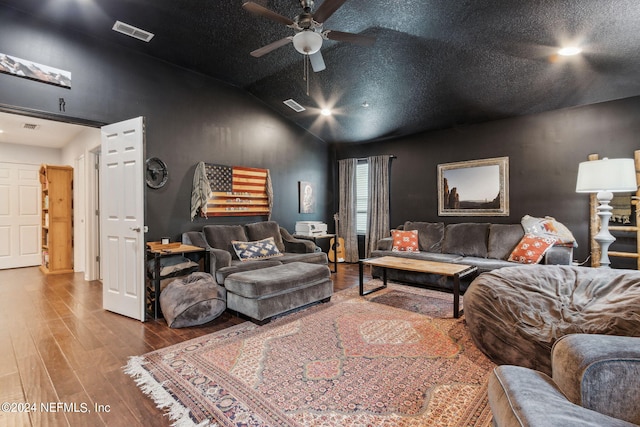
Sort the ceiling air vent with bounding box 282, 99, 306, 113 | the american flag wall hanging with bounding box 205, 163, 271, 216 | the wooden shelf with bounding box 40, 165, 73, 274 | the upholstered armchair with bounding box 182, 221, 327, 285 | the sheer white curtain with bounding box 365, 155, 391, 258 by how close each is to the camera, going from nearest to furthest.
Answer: the upholstered armchair with bounding box 182, 221, 327, 285
the american flag wall hanging with bounding box 205, 163, 271, 216
the ceiling air vent with bounding box 282, 99, 306, 113
the wooden shelf with bounding box 40, 165, 73, 274
the sheer white curtain with bounding box 365, 155, 391, 258

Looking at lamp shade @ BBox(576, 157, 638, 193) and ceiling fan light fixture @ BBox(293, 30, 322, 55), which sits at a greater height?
ceiling fan light fixture @ BBox(293, 30, 322, 55)

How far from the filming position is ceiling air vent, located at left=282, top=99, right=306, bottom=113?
5093 mm

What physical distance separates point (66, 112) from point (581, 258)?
6.43m

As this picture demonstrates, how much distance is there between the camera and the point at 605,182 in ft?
10.8

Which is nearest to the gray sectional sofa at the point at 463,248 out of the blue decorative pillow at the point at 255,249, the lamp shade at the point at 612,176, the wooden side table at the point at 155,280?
the lamp shade at the point at 612,176

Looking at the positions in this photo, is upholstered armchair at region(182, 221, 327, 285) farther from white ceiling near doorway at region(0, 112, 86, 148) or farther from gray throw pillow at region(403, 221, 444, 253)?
white ceiling near doorway at region(0, 112, 86, 148)

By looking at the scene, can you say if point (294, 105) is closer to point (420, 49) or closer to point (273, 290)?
point (420, 49)

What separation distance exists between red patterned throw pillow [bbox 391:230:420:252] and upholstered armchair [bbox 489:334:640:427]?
3.56 metres

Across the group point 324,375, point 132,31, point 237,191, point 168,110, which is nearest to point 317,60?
point 132,31

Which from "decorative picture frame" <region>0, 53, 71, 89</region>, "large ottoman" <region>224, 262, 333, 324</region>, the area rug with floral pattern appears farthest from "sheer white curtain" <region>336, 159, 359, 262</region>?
"decorative picture frame" <region>0, 53, 71, 89</region>

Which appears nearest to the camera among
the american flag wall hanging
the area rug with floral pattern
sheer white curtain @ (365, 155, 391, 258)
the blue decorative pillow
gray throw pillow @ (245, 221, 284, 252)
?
the area rug with floral pattern

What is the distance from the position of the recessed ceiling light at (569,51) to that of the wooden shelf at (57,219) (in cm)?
760

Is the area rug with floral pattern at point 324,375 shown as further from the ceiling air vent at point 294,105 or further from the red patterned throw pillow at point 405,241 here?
the ceiling air vent at point 294,105

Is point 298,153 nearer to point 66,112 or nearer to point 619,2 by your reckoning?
point 66,112
